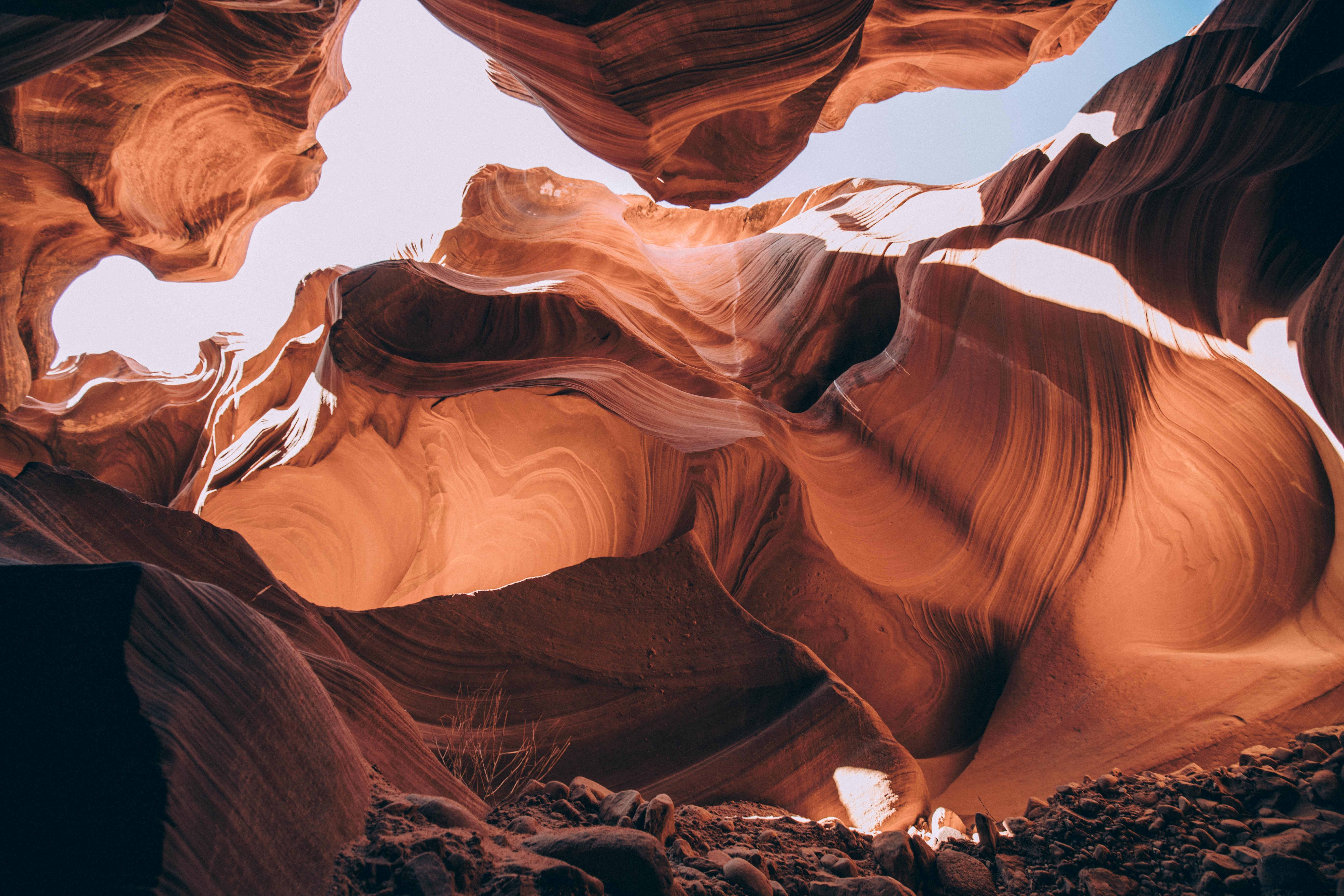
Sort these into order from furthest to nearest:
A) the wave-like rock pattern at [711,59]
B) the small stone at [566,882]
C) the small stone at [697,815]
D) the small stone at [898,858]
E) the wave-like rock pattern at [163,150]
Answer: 1. the wave-like rock pattern at [163,150]
2. the wave-like rock pattern at [711,59]
3. the small stone at [697,815]
4. the small stone at [898,858]
5. the small stone at [566,882]

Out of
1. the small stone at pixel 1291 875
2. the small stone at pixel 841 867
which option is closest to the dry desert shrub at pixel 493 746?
the small stone at pixel 841 867

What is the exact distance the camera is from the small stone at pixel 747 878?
7.02ft

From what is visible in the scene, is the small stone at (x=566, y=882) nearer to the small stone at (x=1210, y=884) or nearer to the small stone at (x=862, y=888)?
the small stone at (x=862, y=888)

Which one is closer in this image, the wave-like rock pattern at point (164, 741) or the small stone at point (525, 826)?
the wave-like rock pattern at point (164, 741)

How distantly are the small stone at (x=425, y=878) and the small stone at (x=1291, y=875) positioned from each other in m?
2.75

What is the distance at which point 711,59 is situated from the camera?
4.70 meters

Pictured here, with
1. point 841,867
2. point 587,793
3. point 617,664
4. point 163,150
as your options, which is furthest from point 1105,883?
point 163,150

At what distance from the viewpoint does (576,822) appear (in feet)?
7.91

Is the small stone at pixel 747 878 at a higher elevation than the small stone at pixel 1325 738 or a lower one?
lower

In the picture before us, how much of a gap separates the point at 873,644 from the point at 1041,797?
176cm

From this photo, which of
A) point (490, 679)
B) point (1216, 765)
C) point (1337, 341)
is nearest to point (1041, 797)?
point (1216, 765)

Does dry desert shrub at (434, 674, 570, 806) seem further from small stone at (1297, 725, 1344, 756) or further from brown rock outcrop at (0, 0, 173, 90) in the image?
small stone at (1297, 725, 1344, 756)

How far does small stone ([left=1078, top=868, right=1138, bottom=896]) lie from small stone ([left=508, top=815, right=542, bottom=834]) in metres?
2.03

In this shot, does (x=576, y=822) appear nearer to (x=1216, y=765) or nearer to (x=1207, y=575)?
(x=1216, y=765)
